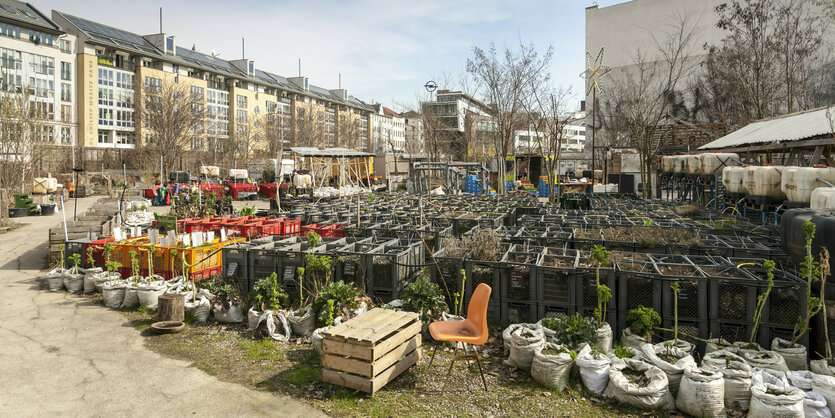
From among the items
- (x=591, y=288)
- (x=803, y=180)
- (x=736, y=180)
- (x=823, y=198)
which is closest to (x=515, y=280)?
(x=591, y=288)

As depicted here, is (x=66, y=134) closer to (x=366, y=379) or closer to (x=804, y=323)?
(x=366, y=379)

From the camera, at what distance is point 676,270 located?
702cm

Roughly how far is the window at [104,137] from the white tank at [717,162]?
66.5 meters

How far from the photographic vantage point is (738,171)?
1283 centimetres

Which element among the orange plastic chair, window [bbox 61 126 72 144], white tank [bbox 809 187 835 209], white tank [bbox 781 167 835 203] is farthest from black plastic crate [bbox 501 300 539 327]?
window [bbox 61 126 72 144]

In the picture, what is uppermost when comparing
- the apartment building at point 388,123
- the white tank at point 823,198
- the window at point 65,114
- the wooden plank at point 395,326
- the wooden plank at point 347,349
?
the apartment building at point 388,123

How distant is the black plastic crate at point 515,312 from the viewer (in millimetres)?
7164

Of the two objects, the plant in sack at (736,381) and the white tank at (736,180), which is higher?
the white tank at (736,180)

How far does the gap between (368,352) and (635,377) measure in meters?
2.98

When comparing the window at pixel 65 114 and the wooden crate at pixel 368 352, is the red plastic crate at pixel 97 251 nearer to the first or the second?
the wooden crate at pixel 368 352

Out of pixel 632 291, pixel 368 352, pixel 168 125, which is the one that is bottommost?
pixel 368 352

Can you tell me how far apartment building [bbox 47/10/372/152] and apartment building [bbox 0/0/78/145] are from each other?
3.98 ft

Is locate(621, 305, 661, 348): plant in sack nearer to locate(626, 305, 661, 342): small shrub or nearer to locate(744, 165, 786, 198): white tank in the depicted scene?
locate(626, 305, 661, 342): small shrub

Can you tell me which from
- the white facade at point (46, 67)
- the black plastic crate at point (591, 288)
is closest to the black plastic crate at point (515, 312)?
the black plastic crate at point (591, 288)
